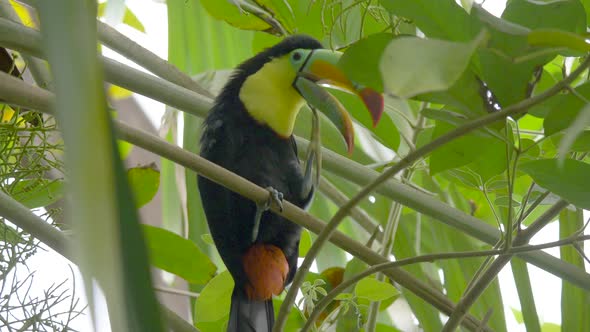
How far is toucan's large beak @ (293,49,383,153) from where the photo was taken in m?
1.29

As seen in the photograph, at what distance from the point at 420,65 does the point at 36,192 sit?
2.74ft

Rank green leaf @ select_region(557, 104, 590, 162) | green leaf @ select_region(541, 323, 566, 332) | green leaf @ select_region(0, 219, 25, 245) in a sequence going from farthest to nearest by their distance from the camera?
green leaf @ select_region(541, 323, 566, 332) < green leaf @ select_region(0, 219, 25, 245) < green leaf @ select_region(557, 104, 590, 162)

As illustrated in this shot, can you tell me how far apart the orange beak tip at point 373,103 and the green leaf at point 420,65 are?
1.67 feet

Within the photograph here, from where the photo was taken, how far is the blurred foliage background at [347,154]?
29 cm

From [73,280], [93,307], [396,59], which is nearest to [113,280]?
[93,307]

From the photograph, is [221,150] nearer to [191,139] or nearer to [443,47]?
[191,139]

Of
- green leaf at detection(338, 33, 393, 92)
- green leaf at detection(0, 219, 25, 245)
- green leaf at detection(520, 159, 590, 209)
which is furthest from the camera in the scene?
green leaf at detection(0, 219, 25, 245)

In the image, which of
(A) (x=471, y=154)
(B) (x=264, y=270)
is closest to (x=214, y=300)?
(B) (x=264, y=270)

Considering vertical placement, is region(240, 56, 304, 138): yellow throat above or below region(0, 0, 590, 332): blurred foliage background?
above

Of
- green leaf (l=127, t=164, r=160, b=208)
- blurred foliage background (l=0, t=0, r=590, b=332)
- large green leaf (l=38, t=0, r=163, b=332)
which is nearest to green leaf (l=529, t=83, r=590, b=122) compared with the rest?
blurred foliage background (l=0, t=0, r=590, b=332)

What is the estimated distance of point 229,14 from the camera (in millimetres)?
1262

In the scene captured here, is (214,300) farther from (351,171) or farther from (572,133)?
(572,133)

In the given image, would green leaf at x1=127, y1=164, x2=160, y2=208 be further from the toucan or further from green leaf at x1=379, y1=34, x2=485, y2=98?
green leaf at x1=379, y1=34, x2=485, y2=98

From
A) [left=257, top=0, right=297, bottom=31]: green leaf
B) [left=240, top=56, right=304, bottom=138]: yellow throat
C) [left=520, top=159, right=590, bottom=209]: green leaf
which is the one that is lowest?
[left=520, top=159, right=590, bottom=209]: green leaf
